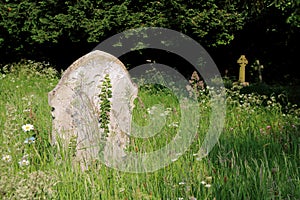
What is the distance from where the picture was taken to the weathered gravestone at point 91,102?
12.5 ft

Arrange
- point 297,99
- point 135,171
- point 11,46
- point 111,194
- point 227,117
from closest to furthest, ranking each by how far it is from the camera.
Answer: point 111,194 < point 135,171 < point 227,117 < point 297,99 < point 11,46

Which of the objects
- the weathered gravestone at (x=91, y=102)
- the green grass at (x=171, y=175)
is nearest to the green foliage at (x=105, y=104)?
the weathered gravestone at (x=91, y=102)

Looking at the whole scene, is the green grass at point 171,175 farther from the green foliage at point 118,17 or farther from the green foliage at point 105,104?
the green foliage at point 118,17

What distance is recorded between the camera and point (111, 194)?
3.08 metres

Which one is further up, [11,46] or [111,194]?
[11,46]

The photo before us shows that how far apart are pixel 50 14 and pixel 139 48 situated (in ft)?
9.15

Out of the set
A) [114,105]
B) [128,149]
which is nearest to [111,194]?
[128,149]

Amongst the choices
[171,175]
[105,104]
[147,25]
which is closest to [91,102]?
[105,104]

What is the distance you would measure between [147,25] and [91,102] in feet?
22.8

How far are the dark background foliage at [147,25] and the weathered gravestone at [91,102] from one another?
5.96m

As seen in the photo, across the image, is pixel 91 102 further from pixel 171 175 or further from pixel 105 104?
pixel 171 175

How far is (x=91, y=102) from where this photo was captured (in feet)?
13.2

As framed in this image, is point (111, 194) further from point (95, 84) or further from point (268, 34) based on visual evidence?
point (268, 34)

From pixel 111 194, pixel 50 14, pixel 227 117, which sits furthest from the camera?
pixel 50 14
